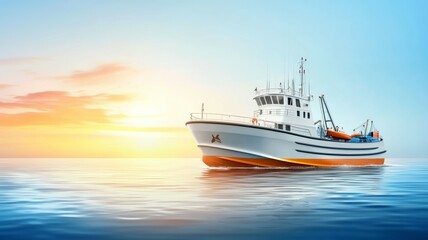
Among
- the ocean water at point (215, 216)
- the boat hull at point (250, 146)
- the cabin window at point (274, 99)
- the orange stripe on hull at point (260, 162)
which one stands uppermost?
the cabin window at point (274, 99)

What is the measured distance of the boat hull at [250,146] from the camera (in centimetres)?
3972

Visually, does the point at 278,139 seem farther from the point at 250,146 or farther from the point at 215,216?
the point at 215,216

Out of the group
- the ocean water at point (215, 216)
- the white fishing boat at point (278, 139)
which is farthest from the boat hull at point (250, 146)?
the ocean water at point (215, 216)

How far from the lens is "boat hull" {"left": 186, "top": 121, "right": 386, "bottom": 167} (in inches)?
1564

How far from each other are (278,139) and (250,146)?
122 inches

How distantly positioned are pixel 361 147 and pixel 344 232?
1817 inches

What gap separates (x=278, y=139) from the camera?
4153cm

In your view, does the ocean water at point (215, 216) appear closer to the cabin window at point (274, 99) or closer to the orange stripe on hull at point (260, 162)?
the orange stripe on hull at point (260, 162)

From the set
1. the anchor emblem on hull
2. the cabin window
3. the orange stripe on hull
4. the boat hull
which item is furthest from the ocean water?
the cabin window

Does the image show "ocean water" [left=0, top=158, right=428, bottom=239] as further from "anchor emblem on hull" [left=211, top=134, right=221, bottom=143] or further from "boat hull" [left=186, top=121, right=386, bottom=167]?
"anchor emblem on hull" [left=211, top=134, right=221, bottom=143]

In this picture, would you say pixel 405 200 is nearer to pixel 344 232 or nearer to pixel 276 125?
pixel 344 232

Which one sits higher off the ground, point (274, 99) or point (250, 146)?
point (274, 99)

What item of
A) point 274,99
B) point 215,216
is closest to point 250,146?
point 274,99

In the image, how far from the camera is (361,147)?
54500mm
